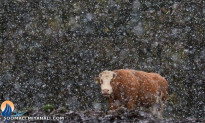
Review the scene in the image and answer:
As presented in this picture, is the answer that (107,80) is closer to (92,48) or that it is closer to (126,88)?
(126,88)

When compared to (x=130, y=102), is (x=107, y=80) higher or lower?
higher

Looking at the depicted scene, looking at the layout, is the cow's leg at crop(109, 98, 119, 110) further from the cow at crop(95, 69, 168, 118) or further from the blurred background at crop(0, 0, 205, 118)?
the blurred background at crop(0, 0, 205, 118)

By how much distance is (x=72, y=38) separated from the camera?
15.8m

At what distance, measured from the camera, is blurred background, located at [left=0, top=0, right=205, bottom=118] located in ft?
50.2

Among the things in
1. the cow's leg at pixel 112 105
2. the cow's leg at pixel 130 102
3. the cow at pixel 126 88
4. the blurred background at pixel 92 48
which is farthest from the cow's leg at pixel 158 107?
the blurred background at pixel 92 48

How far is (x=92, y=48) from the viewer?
51.2ft

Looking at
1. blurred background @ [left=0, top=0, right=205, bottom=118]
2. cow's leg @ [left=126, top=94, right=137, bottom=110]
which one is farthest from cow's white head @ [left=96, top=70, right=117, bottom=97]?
blurred background @ [left=0, top=0, right=205, bottom=118]

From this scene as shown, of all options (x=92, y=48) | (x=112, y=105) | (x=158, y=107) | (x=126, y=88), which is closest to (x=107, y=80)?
(x=126, y=88)

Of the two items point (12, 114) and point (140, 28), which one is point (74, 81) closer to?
point (140, 28)

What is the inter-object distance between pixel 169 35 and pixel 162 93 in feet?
22.0

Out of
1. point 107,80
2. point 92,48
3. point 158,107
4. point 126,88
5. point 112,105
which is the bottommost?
point 158,107

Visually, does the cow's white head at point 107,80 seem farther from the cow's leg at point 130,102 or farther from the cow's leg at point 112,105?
the cow's leg at point 130,102

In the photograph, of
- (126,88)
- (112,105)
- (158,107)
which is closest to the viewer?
(126,88)

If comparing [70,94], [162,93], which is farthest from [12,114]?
[70,94]
